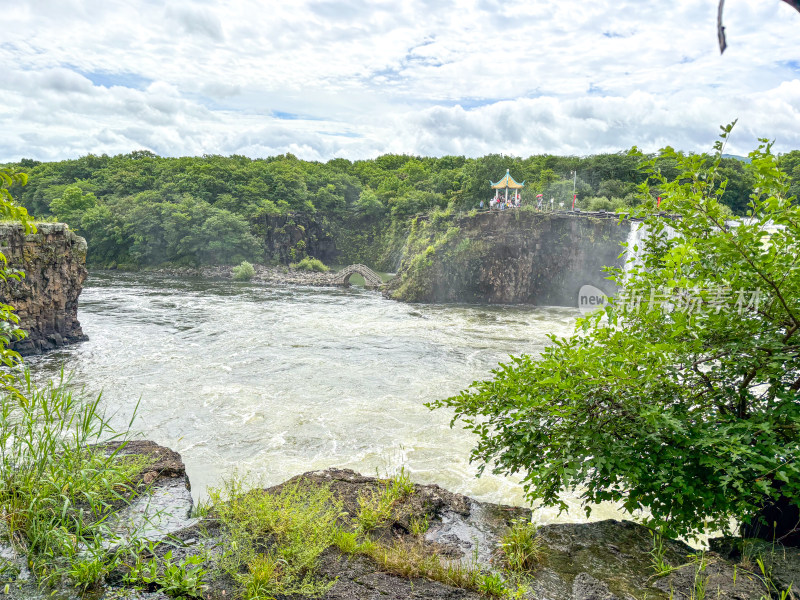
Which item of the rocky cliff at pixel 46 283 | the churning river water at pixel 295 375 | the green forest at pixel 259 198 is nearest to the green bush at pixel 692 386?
the churning river water at pixel 295 375

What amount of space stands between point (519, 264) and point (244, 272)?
26.2 m

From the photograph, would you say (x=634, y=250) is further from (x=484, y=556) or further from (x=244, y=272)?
(x=244, y=272)

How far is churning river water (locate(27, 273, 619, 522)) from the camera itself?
12891 millimetres

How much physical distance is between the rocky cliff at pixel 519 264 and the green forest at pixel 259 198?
7.99 metres

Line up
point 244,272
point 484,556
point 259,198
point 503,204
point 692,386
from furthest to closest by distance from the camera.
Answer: point 259,198
point 244,272
point 503,204
point 484,556
point 692,386

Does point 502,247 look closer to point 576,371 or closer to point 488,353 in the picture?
point 488,353

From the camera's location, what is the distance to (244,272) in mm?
50406

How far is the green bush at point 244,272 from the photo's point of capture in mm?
50250

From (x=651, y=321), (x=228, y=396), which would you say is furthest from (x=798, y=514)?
(x=228, y=396)

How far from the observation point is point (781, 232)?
477 cm

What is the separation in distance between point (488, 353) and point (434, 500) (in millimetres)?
17890

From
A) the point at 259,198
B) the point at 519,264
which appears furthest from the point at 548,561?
the point at 259,198

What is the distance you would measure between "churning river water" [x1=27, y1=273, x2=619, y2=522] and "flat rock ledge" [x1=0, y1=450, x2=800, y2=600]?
140 centimetres

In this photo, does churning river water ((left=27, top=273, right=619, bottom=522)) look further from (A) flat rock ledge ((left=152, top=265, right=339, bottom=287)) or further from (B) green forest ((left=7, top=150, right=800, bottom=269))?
(B) green forest ((left=7, top=150, right=800, bottom=269))
